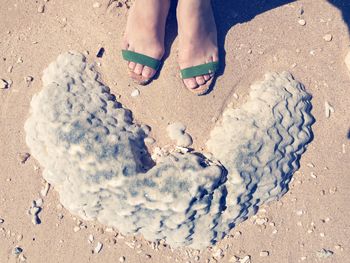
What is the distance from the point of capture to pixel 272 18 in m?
3.22

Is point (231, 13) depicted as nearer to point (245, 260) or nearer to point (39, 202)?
point (245, 260)

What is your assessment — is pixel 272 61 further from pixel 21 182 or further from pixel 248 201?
pixel 21 182

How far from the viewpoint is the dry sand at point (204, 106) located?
9.98ft

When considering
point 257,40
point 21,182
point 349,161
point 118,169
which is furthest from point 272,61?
point 21,182

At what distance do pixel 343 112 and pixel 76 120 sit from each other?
2.05m

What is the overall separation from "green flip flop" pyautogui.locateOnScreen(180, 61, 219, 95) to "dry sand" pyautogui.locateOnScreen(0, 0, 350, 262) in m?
0.07

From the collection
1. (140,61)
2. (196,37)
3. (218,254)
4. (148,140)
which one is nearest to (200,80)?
(196,37)

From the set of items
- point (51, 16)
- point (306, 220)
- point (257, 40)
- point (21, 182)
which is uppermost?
point (257, 40)

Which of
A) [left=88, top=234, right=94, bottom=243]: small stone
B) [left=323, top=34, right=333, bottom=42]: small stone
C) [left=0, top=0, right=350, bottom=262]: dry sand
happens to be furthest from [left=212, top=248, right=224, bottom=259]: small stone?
[left=323, top=34, right=333, bottom=42]: small stone

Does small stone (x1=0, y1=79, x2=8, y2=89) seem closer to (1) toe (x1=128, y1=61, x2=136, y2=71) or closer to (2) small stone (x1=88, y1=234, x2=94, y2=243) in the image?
(1) toe (x1=128, y1=61, x2=136, y2=71)

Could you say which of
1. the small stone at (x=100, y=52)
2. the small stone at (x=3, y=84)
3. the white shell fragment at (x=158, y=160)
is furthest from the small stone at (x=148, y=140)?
the small stone at (x=3, y=84)

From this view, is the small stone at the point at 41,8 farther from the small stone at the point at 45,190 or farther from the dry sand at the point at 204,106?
the small stone at the point at 45,190

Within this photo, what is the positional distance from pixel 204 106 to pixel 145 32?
2.36ft

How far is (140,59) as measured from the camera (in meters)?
3.08
